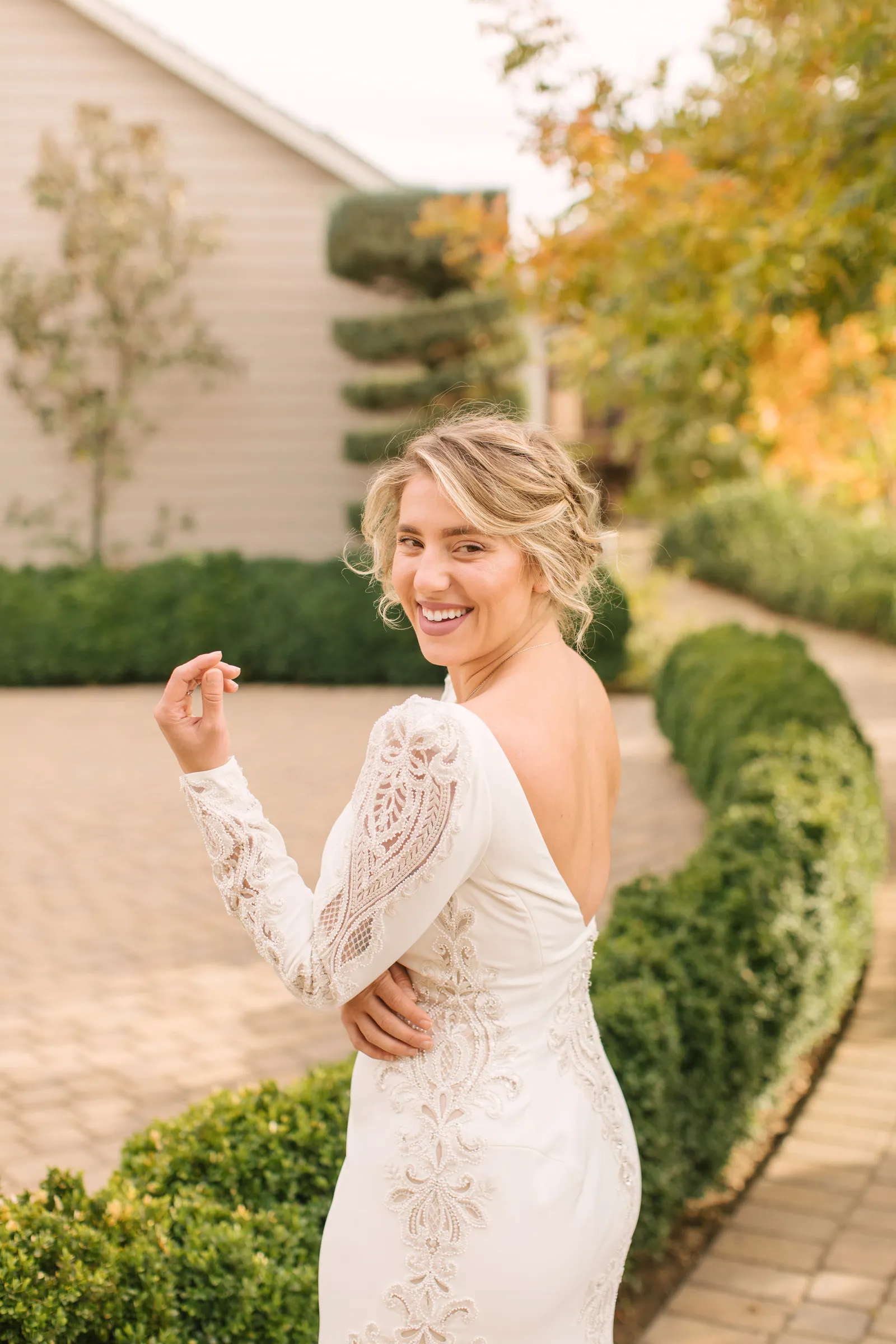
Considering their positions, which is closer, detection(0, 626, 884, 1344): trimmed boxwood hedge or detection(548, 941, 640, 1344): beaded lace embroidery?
detection(548, 941, 640, 1344): beaded lace embroidery

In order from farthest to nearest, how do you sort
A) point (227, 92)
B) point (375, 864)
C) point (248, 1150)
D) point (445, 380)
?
point (227, 92) < point (445, 380) < point (248, 1150) < point (375, 864)

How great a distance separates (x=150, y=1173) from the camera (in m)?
2.96

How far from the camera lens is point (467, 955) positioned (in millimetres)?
1822

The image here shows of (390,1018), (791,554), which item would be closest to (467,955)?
(390,1018)

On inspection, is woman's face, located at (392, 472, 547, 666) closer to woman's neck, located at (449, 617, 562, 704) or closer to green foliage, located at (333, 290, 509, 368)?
woman's neck, located at (449, 617, 562, 704)

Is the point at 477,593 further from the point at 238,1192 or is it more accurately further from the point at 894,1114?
the point at 894,1114

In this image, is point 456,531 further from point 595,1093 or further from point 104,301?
point 104,301

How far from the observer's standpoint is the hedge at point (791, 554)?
1941cm

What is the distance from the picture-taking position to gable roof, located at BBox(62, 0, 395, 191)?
1588 centimetres

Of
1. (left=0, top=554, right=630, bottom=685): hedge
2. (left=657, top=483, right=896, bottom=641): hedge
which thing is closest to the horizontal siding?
(left=0, top=554, right=630, bottom=685): hedge

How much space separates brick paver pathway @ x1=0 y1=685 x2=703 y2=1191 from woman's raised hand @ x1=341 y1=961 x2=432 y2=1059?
9.97 feet

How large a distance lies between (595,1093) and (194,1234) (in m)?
1.10

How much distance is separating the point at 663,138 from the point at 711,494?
20229 millimetres

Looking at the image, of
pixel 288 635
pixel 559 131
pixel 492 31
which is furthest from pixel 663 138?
pixel 288 635
